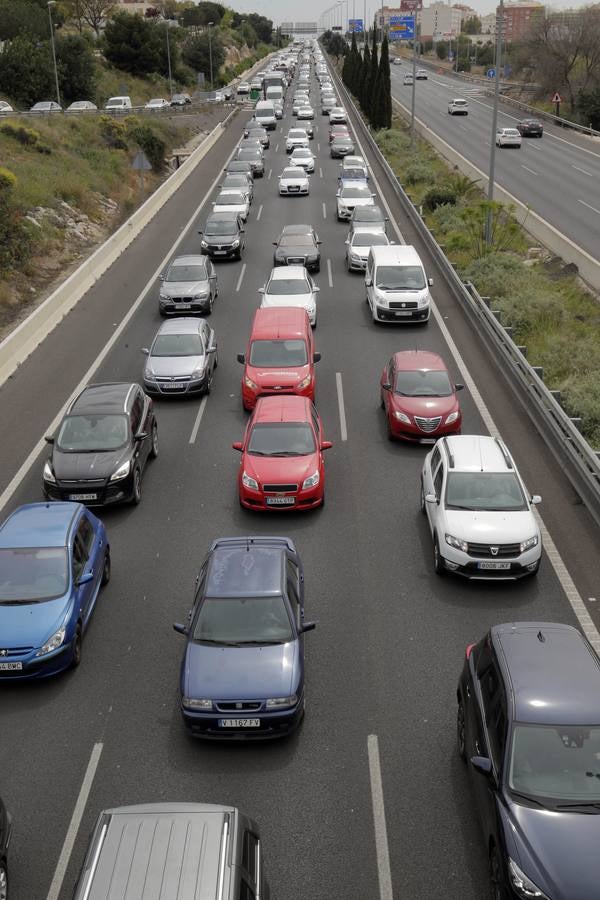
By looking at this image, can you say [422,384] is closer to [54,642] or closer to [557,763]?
[54,642]

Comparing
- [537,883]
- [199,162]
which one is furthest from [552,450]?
[199,162]

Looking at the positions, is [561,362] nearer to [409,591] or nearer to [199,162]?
[409,591]

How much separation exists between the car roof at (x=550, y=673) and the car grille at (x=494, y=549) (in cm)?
345

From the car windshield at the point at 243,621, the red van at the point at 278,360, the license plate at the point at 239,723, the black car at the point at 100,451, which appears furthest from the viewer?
the red van at the point at 278,360

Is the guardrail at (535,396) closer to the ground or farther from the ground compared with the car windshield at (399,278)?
closer to the ground

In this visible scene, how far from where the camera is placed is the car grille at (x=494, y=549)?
13039 mm

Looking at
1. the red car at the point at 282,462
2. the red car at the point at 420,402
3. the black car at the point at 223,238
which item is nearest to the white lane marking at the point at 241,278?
the black car at the point at 223,238

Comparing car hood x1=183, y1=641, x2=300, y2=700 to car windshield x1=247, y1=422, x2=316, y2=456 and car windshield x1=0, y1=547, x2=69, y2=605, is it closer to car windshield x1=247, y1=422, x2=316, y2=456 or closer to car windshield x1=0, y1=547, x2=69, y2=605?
car windshield x1=0, y1=547, x2=69, y2=605

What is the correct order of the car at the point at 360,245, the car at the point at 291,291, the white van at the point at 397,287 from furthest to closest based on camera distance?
the car at the point at 360,245, the white van at the point at 397,287, the car at the point at 291,291

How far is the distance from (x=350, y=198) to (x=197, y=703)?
33.1 meters

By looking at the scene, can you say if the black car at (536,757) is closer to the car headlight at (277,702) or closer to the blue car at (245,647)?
the car headlight at (277,702)

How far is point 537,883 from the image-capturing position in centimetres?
714

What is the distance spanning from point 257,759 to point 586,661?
360cm

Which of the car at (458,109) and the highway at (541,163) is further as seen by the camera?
the car at (458,109)
